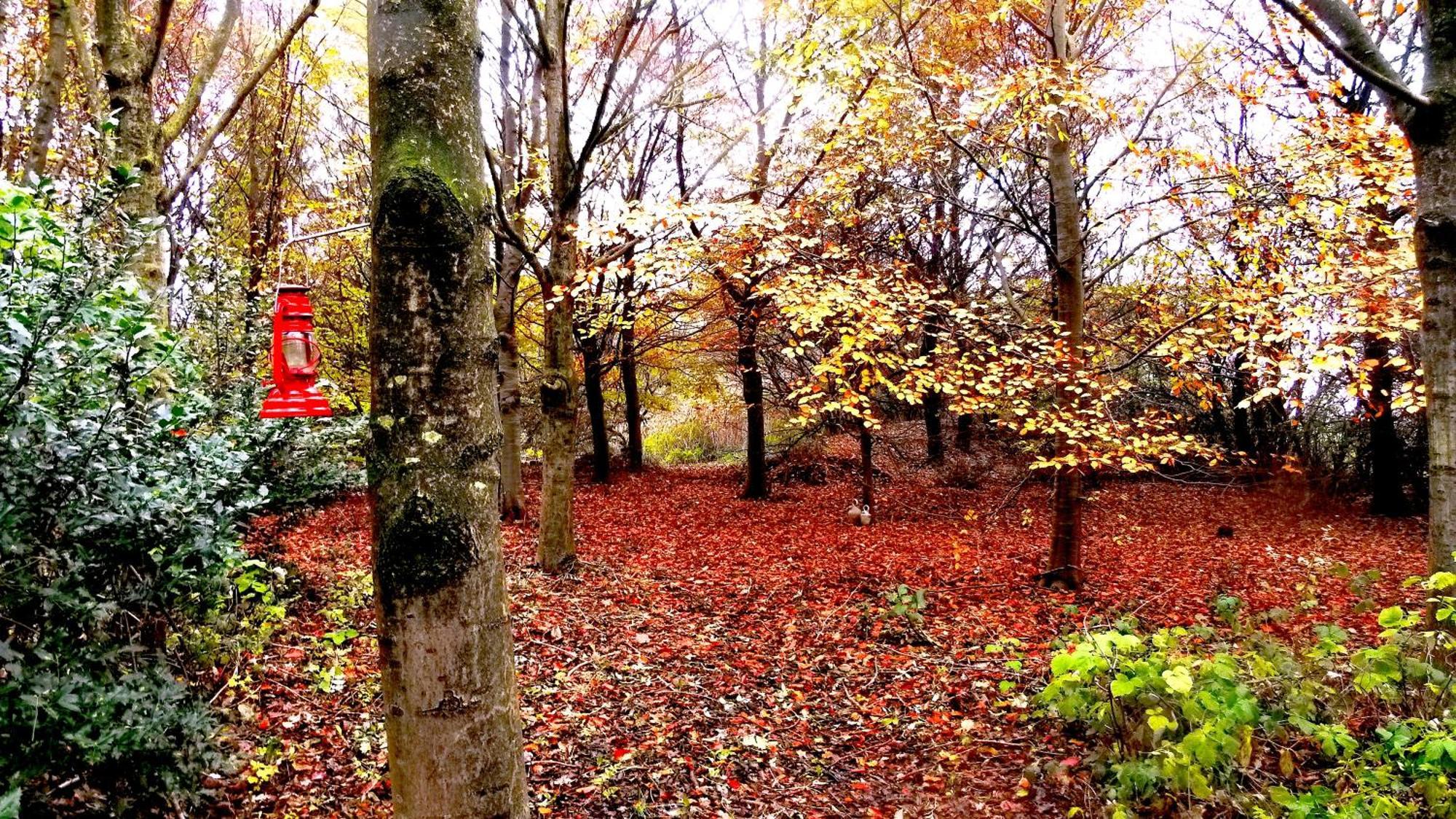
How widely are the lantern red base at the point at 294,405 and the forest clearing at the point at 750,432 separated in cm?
3

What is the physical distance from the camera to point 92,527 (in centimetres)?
260

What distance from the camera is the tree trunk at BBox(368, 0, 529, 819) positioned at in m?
1.61

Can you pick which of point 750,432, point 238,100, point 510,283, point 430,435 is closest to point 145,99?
point 238,100

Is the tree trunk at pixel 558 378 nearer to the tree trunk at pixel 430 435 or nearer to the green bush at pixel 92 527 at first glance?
the green bush at pixel 92 527

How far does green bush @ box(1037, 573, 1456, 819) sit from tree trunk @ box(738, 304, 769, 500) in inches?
374

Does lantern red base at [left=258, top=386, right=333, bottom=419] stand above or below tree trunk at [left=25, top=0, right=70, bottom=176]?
below

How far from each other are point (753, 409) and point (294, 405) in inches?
408

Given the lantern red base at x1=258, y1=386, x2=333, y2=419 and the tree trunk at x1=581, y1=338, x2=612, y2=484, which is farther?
the tree trunk at x1=581, y1=338, x2=612, y2=484

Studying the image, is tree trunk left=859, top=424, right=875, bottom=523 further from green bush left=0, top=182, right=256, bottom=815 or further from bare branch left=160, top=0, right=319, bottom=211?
green bush left=0, top=182, right=256, bottom=815

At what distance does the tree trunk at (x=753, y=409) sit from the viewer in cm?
1288

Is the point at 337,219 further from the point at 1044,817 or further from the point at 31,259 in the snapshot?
the point at 1044,817

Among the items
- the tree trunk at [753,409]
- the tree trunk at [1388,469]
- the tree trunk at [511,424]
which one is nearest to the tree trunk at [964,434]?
the tree trunk at [753,409]

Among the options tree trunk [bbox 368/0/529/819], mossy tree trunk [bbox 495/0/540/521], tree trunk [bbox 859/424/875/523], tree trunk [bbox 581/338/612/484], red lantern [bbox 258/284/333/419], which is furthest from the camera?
tree trunk [bbox 581/338/612/484]

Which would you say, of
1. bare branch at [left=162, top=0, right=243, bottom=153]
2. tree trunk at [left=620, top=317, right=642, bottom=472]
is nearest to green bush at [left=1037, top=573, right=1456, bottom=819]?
bare branch at [left=162, top=0, right=243, bottom=153]
